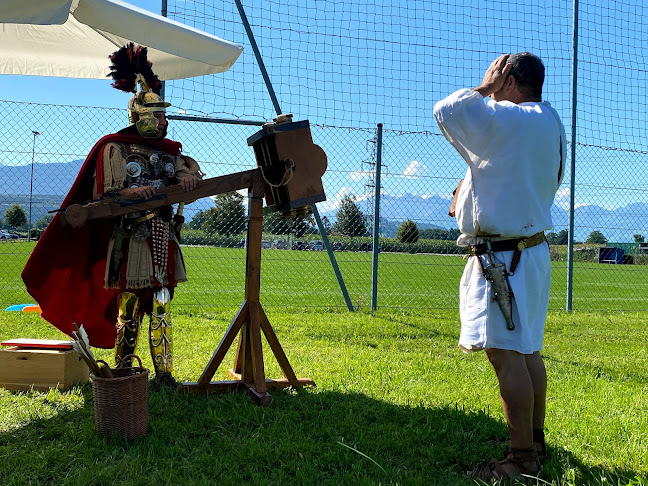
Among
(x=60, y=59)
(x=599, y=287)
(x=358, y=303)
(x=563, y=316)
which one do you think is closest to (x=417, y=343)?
(x=358, y=303)

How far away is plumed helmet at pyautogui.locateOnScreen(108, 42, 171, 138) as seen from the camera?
3.85m

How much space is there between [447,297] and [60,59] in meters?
8.76

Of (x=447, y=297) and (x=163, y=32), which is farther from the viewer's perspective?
(x=447, y=297)

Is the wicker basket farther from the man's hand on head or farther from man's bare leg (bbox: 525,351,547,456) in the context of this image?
the man's hand on head

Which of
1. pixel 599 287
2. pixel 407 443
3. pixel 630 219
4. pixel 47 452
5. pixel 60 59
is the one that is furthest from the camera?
pixel 599 287

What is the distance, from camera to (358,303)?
8.03m

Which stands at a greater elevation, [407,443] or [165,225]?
[165,225]

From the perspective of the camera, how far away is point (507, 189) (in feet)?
8.46

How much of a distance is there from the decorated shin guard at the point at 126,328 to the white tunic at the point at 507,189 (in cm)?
226

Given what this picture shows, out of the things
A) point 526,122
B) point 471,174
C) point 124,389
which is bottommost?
point 124,389

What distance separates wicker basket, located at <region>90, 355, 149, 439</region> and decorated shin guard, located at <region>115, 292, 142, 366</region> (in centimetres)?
76

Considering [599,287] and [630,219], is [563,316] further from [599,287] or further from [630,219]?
[599,287]

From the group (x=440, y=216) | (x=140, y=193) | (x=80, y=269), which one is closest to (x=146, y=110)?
(x=140, y=193)

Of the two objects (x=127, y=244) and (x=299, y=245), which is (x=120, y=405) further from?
(x=299, y=245)
